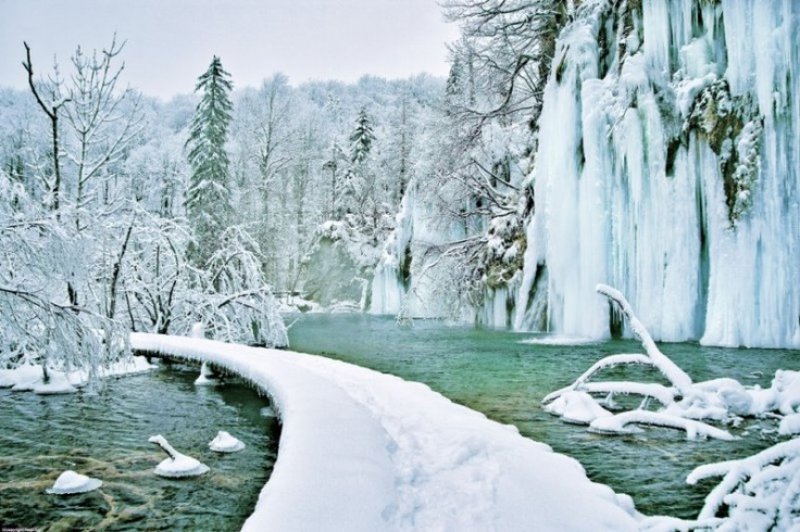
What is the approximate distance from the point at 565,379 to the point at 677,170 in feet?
21.0

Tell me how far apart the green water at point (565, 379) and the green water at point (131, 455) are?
285 centimetres

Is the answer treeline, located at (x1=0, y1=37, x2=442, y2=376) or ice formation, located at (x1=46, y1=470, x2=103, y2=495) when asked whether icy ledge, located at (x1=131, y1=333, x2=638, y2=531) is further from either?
treeline, located at (x1=0, y1=37, x2=442, y2=376)

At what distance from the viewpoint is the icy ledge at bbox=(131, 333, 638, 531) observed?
3.05 meters

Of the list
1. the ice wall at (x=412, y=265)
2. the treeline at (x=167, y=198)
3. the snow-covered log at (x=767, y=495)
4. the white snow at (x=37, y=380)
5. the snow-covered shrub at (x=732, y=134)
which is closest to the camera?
the snow-covered log at (x=767, y=495)

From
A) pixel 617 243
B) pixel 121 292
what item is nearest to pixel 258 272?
pixel 121 292

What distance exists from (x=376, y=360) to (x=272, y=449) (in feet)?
21.3

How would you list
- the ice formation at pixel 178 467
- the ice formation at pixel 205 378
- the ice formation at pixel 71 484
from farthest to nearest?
the ice formation at pixel 205 378
the ice formation at pixel 178 467
the ice formation at pixel 71 484

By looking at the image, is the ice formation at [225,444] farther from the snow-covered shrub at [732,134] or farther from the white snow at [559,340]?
the snow-covered shrub at [732,134]

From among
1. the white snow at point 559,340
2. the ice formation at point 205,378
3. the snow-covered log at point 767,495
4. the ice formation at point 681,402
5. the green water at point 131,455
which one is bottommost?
the green water at point 131,455

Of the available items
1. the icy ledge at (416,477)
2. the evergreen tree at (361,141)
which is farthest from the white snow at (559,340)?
the evergreen tree at (361,141)

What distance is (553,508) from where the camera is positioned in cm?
327

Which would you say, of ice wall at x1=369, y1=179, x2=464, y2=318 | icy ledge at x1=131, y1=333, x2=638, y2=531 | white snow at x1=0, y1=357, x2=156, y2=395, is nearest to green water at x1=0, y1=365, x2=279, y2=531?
white snow at x1=0, y1=357, x2=156, y2=395

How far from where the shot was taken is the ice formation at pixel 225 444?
5594mm

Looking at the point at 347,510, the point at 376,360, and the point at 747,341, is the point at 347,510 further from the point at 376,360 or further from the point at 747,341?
the point at 747,341
